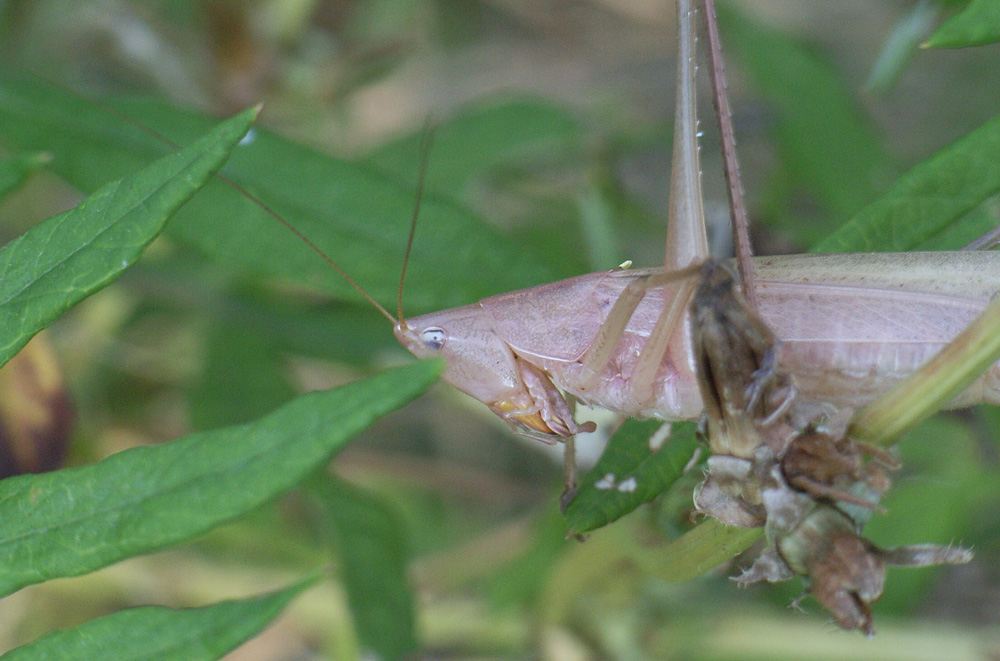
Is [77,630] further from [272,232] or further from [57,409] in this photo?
[57,409]

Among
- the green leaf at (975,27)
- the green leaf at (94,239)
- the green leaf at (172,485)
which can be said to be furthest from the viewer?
the green leaf at (975,27)

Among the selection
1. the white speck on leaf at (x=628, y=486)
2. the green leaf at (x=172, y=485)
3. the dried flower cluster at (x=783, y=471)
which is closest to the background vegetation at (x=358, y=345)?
the green leaf at (x=172, y=485)

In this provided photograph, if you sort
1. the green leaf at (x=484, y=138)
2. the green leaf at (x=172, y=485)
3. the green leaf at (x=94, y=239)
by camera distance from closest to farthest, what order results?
1. the green leaf at (x=172, y=485)
2. the green leaf at (x=94, y=239)
3. the green leaf at (x=484, y=138)

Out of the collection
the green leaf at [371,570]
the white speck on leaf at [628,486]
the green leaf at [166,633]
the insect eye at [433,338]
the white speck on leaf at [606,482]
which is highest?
the green leaf at [166,633]

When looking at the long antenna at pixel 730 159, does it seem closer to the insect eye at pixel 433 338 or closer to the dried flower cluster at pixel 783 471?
the dried flower cluster at pixel 783 471

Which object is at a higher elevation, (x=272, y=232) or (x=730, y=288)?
(x=730, y=288)

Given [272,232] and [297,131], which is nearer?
[272,232]

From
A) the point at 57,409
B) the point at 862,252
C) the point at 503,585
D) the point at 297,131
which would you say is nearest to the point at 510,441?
the point at 503,585
